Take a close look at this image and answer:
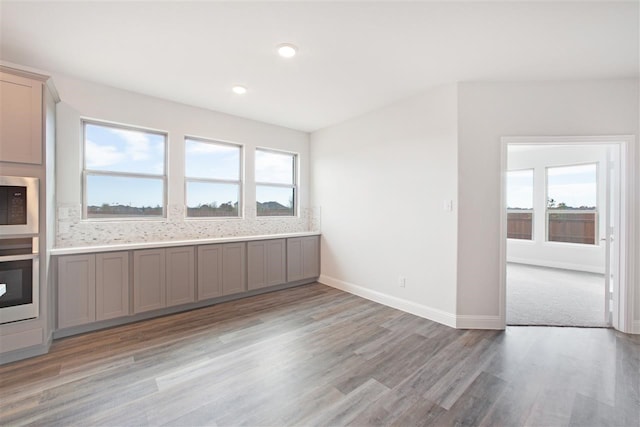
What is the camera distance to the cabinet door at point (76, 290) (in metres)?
2.77

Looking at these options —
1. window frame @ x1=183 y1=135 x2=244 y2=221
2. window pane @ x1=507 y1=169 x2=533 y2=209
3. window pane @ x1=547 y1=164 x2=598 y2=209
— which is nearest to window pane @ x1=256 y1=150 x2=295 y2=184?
window frame @ x1=183 y1=135 x2=244 y2=221

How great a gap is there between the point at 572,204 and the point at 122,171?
8.44 m

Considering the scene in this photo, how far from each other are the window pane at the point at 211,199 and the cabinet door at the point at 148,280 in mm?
857

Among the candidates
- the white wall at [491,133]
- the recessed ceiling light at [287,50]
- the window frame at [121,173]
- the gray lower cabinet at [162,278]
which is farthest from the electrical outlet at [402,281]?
the window frame at [121,173]

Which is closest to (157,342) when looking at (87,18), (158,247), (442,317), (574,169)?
(158,247)

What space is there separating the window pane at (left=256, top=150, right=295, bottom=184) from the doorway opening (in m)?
3.33

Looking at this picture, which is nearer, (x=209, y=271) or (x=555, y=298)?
(x=209, y=271)

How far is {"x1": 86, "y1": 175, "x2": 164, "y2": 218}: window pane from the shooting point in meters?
3.32

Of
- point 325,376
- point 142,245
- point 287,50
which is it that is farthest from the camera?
point 142,245

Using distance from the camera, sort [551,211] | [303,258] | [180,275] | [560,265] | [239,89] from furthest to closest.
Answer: [551,211]
[560,265]
[303,258]
[180,275]
[239,89]

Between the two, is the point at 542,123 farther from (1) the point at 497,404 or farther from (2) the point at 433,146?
(1) the point at 497,404

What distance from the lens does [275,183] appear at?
488 centimetres

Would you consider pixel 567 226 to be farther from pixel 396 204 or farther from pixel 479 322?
pixel 396 204

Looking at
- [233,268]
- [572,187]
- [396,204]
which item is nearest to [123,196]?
[233,268]
